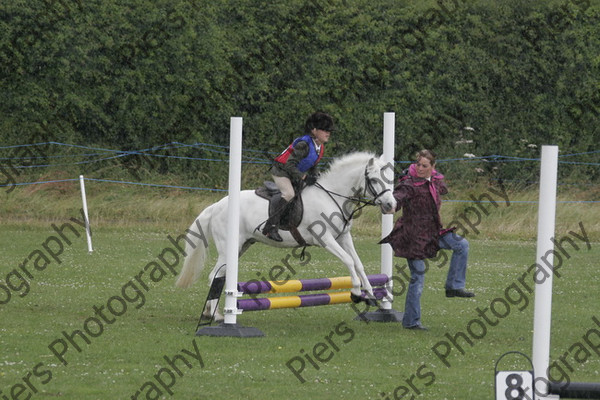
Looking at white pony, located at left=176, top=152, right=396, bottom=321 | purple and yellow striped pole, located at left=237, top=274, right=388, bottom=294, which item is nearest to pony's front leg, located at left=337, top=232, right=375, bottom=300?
white pony, located at left=176, top=152, right=396, bottom=321

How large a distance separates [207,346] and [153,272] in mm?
5474

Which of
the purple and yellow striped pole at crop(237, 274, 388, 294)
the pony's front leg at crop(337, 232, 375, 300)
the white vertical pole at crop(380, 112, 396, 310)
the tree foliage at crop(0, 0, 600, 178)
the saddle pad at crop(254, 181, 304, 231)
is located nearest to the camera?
the purple and yellow striped pole at crop(237, 274, 388, 294)

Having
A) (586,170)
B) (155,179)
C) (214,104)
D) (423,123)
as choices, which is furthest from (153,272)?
(586,170)

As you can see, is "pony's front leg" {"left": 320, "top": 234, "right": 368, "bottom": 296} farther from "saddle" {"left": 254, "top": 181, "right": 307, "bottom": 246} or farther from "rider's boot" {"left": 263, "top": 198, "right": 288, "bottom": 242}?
"rider's boot" {"left": 263, "top": 198, "right": 288, "bottom": 242}

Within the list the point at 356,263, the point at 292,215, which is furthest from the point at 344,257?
the point at 292,215

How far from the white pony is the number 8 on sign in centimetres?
480

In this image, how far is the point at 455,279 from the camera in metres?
→ 9.56

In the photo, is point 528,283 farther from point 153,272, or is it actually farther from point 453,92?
point 453,92

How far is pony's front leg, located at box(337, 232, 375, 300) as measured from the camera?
378 inches

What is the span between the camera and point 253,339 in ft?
30.0

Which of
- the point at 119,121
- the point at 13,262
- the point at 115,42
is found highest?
the point at 115,42

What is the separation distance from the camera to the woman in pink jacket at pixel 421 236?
956cm

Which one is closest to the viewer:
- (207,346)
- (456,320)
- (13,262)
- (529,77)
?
(207,346)

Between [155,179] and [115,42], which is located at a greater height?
[115,42]
